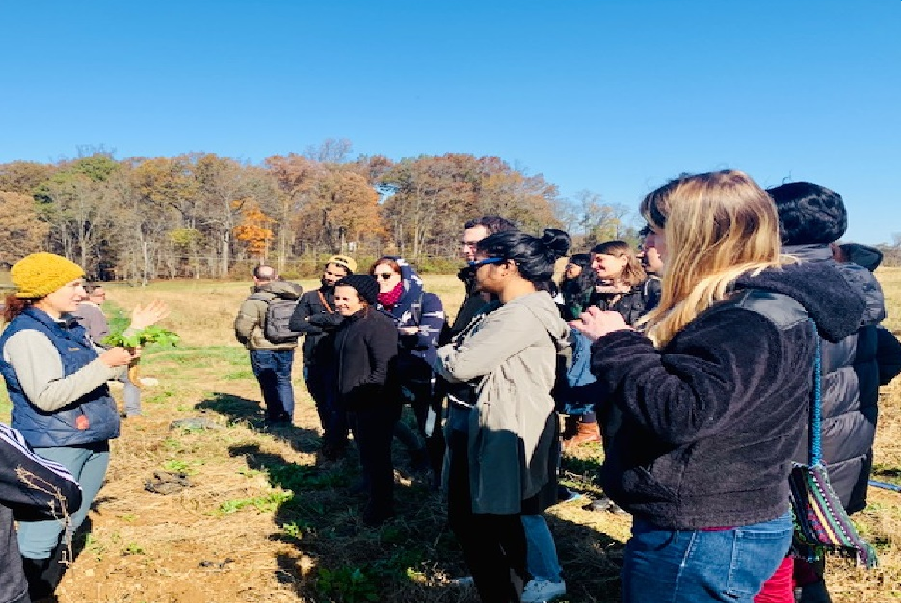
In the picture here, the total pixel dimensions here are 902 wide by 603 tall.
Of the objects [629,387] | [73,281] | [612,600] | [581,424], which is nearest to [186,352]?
[581,424]

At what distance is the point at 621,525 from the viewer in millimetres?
4738

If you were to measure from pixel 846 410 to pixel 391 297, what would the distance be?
13.0 ft

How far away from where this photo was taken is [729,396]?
1.60 metres

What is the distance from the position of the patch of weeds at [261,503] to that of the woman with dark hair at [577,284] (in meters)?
3.37

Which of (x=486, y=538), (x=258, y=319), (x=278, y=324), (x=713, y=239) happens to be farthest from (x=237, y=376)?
(x=713, y=239)

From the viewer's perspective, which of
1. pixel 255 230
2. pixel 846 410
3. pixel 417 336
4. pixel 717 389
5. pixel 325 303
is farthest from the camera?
pixel 255 230

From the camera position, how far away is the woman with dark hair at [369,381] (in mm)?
4496

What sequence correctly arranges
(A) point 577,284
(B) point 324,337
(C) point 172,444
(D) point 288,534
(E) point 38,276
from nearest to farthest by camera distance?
(E) point 38,276 < (D) point 288,534 < (B) point 324,337 < (C) point 172,444 < (A) point 577,284

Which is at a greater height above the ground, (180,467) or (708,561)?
(708,561)

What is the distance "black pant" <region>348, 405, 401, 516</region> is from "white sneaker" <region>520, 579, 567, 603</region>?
149 cm

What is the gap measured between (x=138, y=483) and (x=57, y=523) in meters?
2.78

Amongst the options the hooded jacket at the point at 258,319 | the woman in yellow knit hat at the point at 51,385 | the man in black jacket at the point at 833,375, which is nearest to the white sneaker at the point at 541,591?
the man in black jacket at the point at 833,375

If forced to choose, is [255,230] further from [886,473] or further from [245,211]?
[886,473]

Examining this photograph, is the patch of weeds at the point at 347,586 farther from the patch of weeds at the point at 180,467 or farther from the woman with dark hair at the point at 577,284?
the woman with dark hair at the point at 577,284
